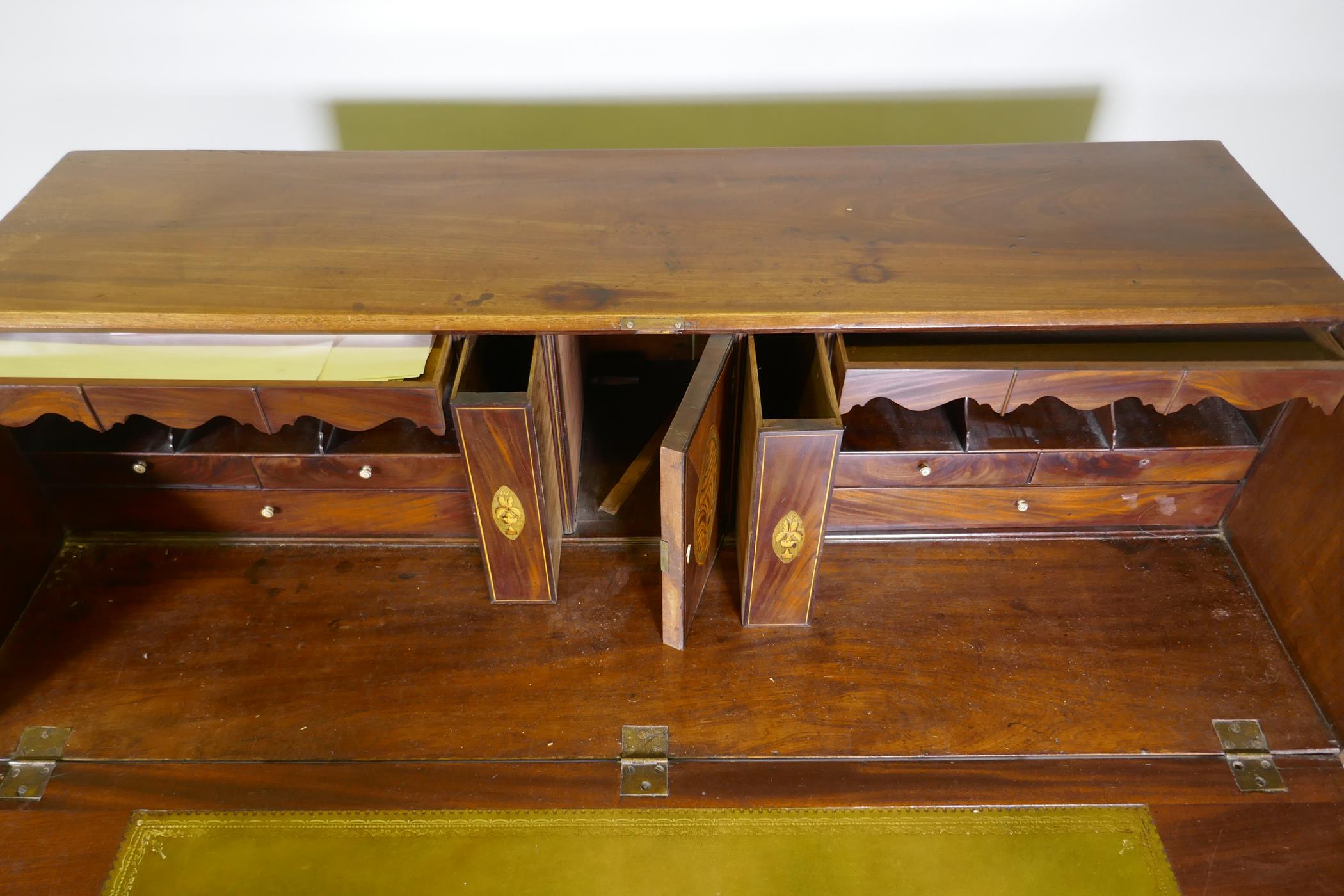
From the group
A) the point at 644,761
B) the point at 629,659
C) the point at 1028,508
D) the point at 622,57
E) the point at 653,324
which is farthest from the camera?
the point at 622,57

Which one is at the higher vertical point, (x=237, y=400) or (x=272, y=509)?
(x=237, y=400)

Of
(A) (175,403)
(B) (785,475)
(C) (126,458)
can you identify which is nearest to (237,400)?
(A) (175,403)

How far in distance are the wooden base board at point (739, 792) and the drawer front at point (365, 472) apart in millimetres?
387

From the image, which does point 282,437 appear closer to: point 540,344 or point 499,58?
point 540,344

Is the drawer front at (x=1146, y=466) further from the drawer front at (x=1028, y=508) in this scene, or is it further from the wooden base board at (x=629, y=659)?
the wooden base board at (x=629, y=659)

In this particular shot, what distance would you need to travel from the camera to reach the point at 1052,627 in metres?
1.30

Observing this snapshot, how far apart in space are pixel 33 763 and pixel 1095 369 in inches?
55.5

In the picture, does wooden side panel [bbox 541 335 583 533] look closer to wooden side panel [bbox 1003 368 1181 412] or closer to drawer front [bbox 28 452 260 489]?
drawer front [bbox 28 452 260 489]

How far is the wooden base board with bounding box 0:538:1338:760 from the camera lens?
1.19m

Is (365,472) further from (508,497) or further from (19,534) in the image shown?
(19,534)

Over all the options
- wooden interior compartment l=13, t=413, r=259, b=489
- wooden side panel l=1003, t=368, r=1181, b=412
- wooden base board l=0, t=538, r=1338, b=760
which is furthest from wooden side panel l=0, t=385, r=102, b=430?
wooden side panel l=1003, t=368, r=1181, b=412

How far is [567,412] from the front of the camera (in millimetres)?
1321

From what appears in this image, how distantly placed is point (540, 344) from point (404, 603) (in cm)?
47

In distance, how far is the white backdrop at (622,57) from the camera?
145 cm
